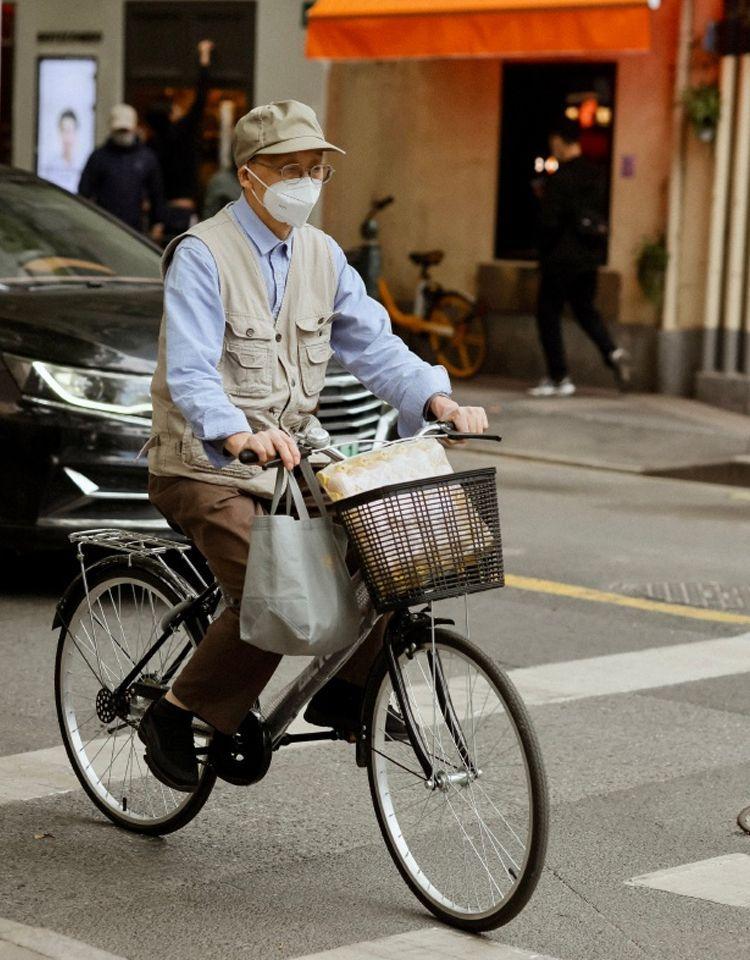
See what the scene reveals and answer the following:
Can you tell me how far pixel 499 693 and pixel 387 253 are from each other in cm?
1447

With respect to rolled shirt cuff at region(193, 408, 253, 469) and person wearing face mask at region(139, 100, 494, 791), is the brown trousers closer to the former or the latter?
person wearing face mask at region(139, 100, 494, 791)

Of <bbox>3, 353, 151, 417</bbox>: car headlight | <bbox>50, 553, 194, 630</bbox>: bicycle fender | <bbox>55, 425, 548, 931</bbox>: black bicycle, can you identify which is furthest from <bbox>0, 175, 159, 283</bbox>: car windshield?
<bbox>55, 425, 548, 931</bbox>: black bicycle

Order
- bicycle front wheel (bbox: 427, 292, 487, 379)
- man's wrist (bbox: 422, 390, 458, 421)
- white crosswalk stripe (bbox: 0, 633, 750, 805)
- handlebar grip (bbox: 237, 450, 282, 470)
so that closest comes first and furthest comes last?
handlebar grip (bbox: 237, 450, 282, 470) → man's wrist (bbox: 422, 390, 458, 421) → white crosswalk stripe (bbox: 0, 633, 750, 805) → bicycle front wheel (bbox: 427, 292, 487, 379)

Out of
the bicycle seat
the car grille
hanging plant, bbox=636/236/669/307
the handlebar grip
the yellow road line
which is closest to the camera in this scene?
the handlebar grip

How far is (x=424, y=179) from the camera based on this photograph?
724 inches

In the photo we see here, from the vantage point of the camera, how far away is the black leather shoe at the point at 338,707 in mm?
4941

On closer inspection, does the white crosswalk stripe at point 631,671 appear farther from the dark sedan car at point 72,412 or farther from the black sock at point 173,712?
the dark sedan car at point 72,412

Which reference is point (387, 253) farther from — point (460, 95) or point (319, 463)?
point (319, 463)

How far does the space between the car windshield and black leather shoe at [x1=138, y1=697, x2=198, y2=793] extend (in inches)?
161

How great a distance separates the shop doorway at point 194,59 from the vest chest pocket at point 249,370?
15.2 metres

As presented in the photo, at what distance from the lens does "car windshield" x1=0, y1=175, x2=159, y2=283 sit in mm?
9008

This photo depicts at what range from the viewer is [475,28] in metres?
16.7

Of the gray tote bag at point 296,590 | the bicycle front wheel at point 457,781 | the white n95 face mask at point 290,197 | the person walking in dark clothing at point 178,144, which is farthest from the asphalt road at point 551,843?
the person walking in dark clothing at point 178,144

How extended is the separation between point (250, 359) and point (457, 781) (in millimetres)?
1120
